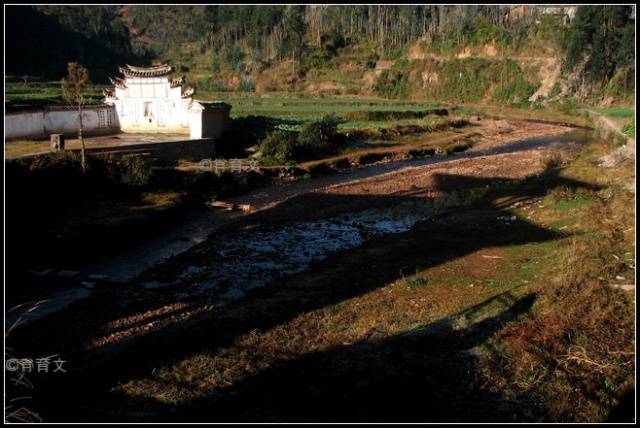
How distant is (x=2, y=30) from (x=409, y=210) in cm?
1560

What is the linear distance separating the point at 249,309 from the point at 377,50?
76.2 metres

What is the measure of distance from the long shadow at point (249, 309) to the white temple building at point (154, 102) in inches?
445

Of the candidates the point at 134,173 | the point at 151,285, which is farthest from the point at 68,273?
the point at 134,173

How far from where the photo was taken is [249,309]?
12.6 m

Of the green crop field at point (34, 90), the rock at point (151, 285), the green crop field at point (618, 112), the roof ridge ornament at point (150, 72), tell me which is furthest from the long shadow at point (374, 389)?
the green crop field at point (34, 90)

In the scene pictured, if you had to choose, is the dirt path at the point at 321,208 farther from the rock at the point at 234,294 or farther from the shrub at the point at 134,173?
the shrub at the point at 134,173

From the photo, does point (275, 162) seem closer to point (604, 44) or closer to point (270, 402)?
point (270, 402)

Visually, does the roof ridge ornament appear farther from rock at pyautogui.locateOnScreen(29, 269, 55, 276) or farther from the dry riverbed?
rock at pyautogui.locateOnScreen(29, 269, 55, 276)

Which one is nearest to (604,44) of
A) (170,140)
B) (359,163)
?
(359,163)

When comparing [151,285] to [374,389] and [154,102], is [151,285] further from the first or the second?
[154,102]

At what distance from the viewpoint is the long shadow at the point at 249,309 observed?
9289mm

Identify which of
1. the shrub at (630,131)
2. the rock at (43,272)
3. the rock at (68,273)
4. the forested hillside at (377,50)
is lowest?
the rock at (68,273)

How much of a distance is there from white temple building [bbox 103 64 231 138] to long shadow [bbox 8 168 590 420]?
11.3 m


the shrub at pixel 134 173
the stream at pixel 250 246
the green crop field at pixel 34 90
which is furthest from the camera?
the green crop field at pixel 34 90
